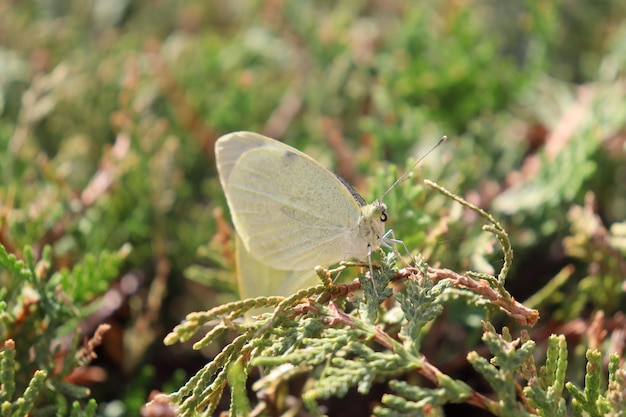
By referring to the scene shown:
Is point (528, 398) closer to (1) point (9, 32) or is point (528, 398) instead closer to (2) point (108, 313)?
(2) point (108, 313)

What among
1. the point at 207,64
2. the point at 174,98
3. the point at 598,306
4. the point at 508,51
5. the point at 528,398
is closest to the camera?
the point at 528,398

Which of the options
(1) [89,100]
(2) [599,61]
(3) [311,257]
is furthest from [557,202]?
(1) [89,100]

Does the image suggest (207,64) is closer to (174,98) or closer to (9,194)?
(174,98)

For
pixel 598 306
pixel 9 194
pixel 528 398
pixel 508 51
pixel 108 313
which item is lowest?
pixel 108 313

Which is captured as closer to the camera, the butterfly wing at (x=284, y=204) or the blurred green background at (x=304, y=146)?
the butterfly wing at (x=284, y=204)

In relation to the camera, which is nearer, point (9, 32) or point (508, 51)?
point (9, 32)

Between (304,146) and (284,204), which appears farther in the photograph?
(304,146)

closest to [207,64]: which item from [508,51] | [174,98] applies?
[174,98]

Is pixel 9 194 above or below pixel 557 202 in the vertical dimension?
below

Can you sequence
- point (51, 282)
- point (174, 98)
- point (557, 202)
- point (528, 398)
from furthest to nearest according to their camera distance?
point (174, 98)
point (557, 202)
point (51, 282)
point (528, 398)
